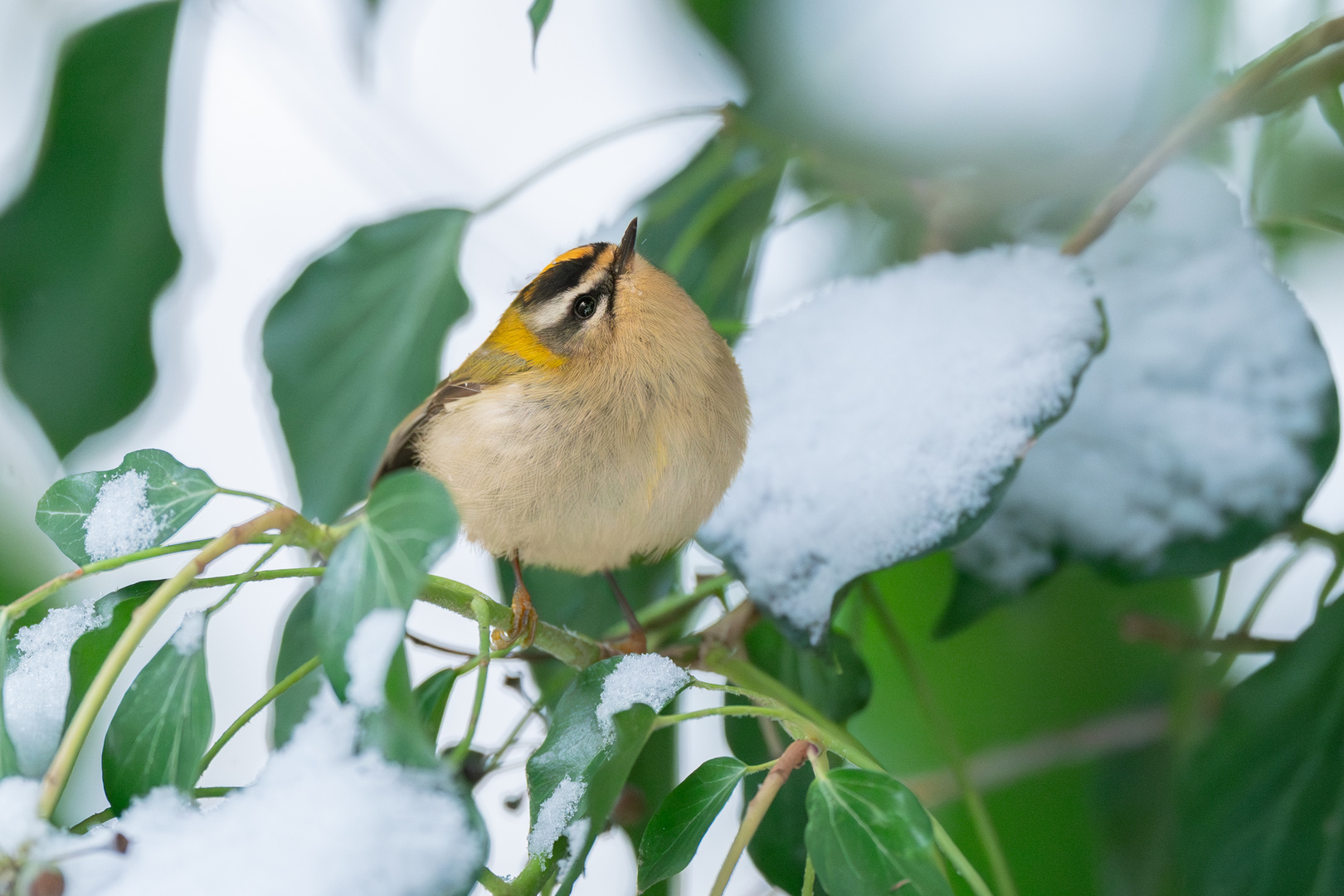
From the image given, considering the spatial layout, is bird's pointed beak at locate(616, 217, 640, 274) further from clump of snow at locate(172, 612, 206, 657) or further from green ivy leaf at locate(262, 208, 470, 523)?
clump of snow at locate(172, 612, 206, 657)

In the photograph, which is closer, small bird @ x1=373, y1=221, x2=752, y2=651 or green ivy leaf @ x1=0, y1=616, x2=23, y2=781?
green ivy leaf @ x1=0, y1=616, x2=23, y2=781

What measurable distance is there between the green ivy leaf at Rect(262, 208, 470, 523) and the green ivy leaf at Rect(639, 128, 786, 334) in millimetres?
186

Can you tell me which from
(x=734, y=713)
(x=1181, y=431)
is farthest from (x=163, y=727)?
(x=1181, y=431)

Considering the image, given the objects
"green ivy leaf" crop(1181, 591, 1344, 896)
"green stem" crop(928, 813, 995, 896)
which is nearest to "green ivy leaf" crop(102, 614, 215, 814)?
"green stem" crop(928, 813, 995, 896)

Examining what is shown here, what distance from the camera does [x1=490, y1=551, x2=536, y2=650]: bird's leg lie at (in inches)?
22.2

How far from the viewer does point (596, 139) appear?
2.82 feet

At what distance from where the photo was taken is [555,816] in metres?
0.44

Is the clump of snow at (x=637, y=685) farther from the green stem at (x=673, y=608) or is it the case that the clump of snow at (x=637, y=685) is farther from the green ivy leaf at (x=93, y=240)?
the green ivy leaf at (x=93, y=240)

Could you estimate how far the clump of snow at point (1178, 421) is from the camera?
0.68m

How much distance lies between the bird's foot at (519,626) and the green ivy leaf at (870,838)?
167mm

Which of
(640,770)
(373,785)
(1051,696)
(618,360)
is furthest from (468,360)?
(1051,696)

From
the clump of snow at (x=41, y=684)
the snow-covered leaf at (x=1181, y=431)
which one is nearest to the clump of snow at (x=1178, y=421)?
the snow-covered leaf at (x=1181, y=431)

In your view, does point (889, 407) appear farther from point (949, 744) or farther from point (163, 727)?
point (163, 727)

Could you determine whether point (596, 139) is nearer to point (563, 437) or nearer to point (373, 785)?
point (563, 437)
